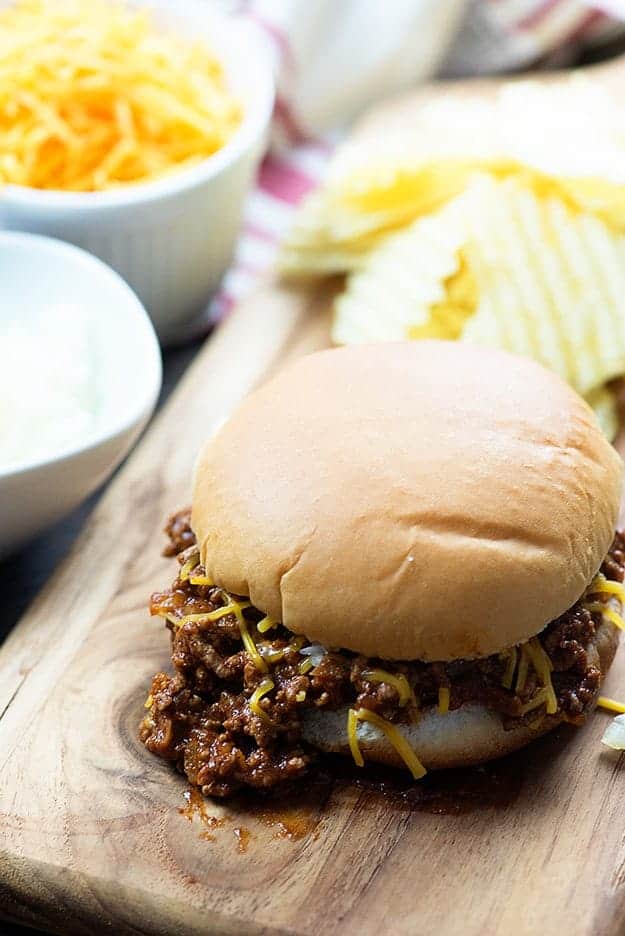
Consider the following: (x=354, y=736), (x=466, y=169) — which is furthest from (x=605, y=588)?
(x=466, y=169)

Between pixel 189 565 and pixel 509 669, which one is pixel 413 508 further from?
pixel 189 565

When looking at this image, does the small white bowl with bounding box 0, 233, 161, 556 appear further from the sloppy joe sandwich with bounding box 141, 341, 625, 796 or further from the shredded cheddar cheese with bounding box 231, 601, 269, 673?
the shredded cheddar cheese with bounding box 231, 601, 269, 673

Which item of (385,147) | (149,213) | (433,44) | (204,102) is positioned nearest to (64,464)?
(149,213)

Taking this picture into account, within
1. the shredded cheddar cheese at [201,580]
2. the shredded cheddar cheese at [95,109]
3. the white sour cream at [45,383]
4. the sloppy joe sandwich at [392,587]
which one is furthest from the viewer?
the shredded cheddar cheese at [95,109]

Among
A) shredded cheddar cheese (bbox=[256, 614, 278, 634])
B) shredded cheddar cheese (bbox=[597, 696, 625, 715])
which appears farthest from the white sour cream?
shredded cheddar cheese (bbox=[597, 696, 625, 715])

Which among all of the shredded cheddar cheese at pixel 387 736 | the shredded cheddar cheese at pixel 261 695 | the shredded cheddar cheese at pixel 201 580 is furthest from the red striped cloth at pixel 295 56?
the shredded cheddar cheese at pixel 387 736

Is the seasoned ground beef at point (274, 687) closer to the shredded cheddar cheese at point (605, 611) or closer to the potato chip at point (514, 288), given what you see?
the shredded cheddar cheese at point (605, 611)
